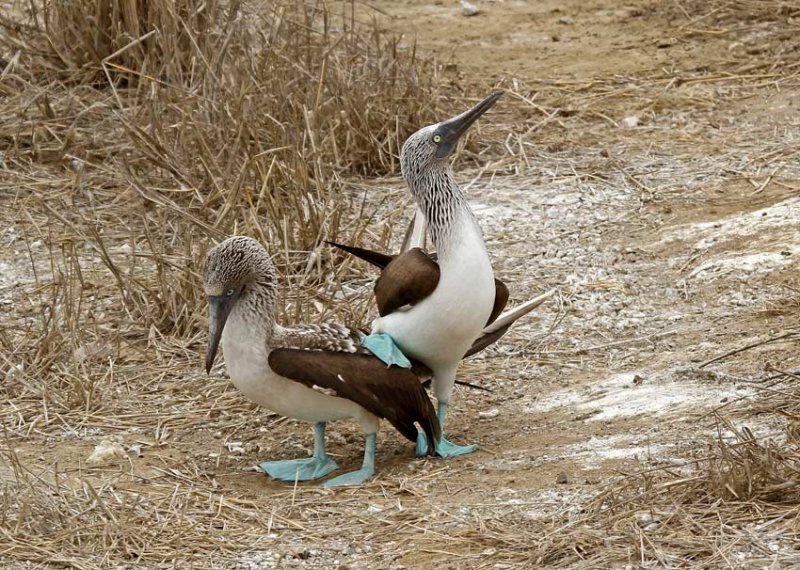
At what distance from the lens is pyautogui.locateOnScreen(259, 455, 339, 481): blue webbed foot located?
551 cm

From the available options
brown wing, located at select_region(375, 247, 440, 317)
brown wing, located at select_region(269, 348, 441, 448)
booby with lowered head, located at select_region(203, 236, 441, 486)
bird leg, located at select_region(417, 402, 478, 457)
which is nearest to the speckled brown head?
booby with lowered head, located at select_region(203, 236, 441, 486)

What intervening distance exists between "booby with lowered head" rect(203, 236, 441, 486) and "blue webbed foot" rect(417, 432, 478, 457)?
0.09 metres

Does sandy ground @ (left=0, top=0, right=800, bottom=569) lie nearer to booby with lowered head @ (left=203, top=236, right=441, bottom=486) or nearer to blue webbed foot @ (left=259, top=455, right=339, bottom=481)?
blue webbed foot @ (left=259, top=455, right=339, bottom=481)

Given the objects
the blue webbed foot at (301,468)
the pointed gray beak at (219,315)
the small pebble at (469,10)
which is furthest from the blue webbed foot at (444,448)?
the small pebble at (469,10)

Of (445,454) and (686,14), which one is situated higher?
(686,14)

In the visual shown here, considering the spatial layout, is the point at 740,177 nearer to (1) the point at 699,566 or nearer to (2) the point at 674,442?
(2) the point at 674,442

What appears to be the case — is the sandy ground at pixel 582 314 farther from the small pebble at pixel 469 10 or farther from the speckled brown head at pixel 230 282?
the small pebble at pixel 469 10

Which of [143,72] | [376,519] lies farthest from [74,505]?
[143,72]

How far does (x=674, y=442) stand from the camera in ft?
16.8

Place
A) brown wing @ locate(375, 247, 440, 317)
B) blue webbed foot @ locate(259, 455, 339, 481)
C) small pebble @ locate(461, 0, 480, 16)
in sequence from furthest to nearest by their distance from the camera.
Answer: small pebble @ locate(461, 0, 480, 16), blue webbed foot @ locate(259, 455, 339, 481), brown wing @ locate(375, 247, 440, 317)

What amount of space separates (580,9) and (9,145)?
4965 millimetres

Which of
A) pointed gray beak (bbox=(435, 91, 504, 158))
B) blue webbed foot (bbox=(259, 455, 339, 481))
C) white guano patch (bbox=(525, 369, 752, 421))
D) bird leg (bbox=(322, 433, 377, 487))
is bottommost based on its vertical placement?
blue webbed foot (bbox=(259, 455, 339, 481))

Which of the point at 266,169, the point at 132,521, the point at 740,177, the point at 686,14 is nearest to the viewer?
the point at 132,521

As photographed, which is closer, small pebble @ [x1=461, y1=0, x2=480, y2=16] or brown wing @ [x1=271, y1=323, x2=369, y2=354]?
brown wing @ [x1=271, y1=323, x2=369, y2=354]
